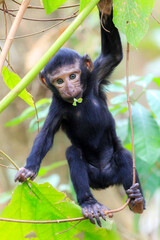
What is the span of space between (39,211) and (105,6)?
60.3 inches

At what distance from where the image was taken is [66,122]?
148 inches

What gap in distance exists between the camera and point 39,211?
8.80 feet

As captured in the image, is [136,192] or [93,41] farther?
[93,41]

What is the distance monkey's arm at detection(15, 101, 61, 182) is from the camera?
292 cm

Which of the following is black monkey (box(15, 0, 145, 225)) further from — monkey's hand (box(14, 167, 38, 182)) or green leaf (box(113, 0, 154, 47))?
green leaf (box(113, 0, 154, 47))

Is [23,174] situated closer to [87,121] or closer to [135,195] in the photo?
[135,195]

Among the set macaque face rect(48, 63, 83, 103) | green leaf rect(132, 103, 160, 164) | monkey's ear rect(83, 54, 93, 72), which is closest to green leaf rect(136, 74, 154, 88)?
green leaf rect(132, 103, 160, 164)

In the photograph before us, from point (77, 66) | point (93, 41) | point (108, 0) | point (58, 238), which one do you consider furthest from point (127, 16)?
point (93, 41)

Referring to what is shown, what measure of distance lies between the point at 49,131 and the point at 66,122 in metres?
0.35

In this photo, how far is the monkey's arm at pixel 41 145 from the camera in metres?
2.92

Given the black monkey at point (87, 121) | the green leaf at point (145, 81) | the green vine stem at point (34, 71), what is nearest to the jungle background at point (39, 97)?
the green leaf at point (145, 81)

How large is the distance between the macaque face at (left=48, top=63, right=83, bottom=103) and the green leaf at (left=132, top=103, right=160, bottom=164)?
848 mm

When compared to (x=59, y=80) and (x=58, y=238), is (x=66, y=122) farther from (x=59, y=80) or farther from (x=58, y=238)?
(x=58, y=238)

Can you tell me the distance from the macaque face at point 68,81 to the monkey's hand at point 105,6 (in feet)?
2.22
